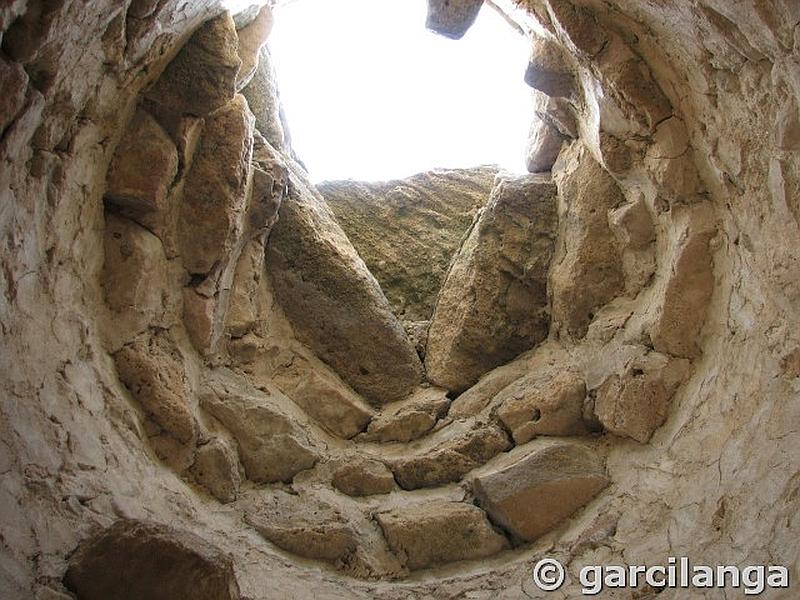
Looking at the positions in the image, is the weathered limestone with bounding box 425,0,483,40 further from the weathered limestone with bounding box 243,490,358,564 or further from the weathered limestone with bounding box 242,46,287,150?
the weathered limestone with bounding box 243,490,358,564

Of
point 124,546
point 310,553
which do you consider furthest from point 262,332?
point 124,546

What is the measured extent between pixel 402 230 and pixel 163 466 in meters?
2.36

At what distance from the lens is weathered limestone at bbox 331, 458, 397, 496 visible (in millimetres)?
3416

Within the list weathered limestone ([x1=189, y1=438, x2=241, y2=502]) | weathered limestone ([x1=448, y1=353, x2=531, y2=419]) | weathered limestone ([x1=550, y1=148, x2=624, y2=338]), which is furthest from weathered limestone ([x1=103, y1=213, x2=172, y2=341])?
weathered limestone ([x1=550, y1=148, x2=624, y2=338])

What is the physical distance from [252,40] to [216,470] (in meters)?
2.16

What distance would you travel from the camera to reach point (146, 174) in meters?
3.10

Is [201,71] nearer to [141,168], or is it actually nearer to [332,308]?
[141,168]

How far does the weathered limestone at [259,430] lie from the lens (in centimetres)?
338

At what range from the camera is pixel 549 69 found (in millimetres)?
3473

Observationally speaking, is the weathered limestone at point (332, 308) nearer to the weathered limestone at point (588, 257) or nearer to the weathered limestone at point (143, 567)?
the weathered limestone at point (588, 257)

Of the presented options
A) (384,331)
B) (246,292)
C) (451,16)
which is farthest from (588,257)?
(246,292)

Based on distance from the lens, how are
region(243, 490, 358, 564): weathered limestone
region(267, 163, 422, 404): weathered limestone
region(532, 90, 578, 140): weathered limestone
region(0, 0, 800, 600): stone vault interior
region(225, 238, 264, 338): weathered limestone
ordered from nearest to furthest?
region(0, 0, 800, 600): stone vault interior < region(243, 490, 358, 564): weathered limestone < region(225, 238, 264, 338): weathered limestone < region(532, 90, 578, 140): weathered limestone < region(267, 163, 422, 404): weathered limestone

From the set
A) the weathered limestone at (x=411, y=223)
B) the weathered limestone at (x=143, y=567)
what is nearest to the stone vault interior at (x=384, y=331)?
the weathered limestone at (x=143, y=567)

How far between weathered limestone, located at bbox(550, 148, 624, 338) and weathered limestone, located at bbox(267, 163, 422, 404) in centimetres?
95
